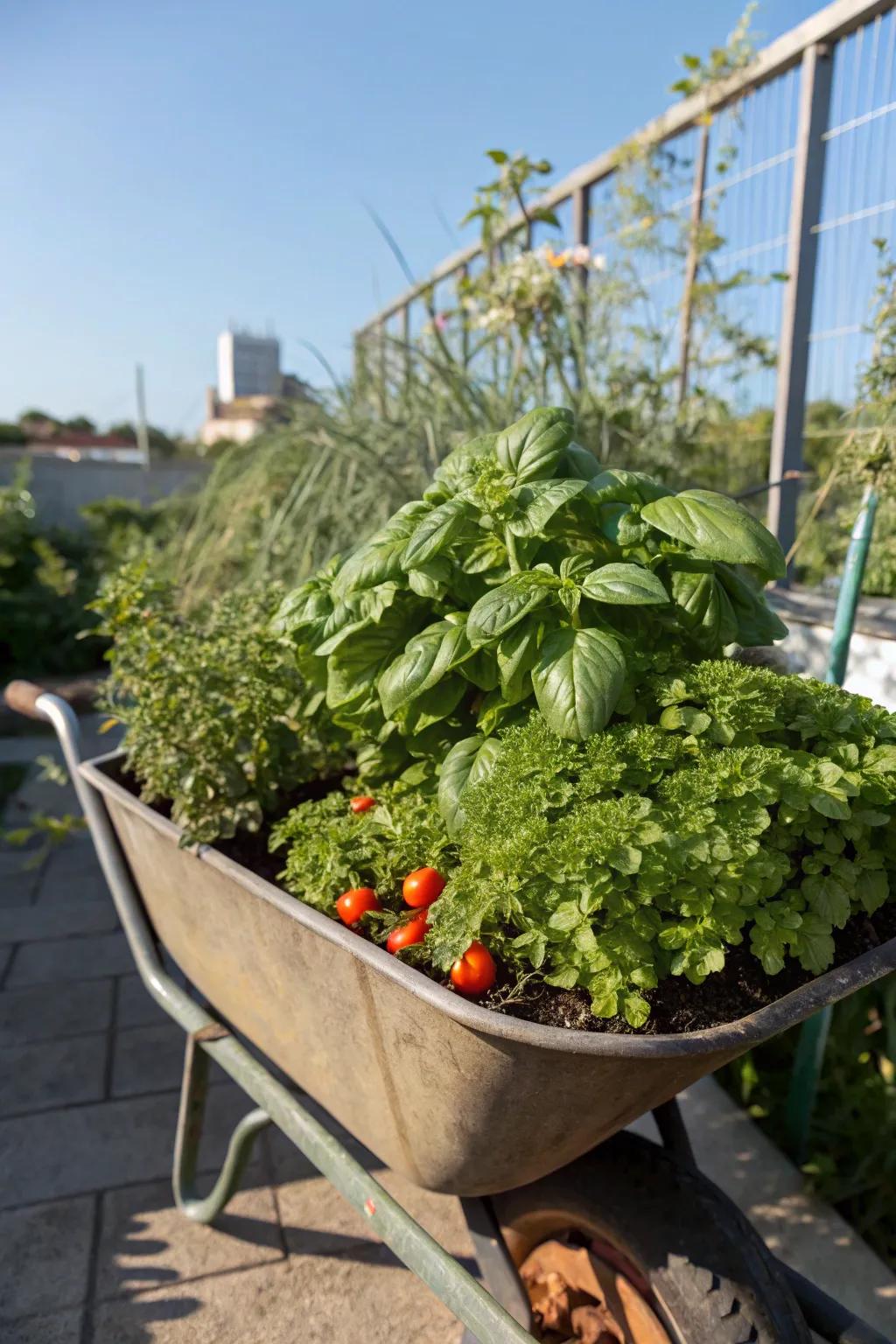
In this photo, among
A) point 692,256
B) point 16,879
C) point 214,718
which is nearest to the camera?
point 214,718

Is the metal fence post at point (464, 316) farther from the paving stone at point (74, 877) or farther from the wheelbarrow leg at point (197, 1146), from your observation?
the paving stone at point (74, 877)

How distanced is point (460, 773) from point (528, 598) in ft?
0.68

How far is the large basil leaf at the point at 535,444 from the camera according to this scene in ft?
3.78

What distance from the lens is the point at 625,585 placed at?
3.26 ft

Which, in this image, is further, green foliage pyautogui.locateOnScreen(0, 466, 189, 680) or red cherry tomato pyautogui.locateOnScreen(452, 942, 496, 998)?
green foliage pyautogui.locateOnScreen(0, 466, 189, 680)

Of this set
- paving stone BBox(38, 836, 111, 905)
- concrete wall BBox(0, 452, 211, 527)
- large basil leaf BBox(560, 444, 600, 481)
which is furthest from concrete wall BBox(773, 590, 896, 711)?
concrete wall BBox(0, 452, 211, 527)

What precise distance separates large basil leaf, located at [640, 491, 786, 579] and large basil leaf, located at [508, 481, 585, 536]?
86 millimetres

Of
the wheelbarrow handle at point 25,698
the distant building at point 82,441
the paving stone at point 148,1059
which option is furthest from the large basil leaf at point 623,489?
the distant building at point 82,441

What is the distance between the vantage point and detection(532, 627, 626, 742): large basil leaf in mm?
947

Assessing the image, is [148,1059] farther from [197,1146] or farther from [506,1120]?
[506,1120]

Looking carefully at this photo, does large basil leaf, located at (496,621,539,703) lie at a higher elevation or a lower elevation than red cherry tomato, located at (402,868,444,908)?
higher

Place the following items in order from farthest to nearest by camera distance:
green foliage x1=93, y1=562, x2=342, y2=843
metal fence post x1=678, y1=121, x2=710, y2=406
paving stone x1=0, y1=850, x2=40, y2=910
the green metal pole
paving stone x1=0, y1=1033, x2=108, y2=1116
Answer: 1. paving stone x1=0, y1=850, x2=40, y2=910
2. metal fence post x1=678, y1=121, x2=710, y2=406
3. paving stone x1=0, y1=1033, x2=108, y2=1116
4. the green metal pole
5. green foliage x1=93, y1=562, x2=342, y2=843

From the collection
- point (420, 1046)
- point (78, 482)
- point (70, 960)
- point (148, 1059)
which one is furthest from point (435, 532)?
point (78, 482)

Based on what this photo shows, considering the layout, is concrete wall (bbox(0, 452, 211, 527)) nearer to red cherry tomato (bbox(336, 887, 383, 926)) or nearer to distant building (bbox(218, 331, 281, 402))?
distant building (bbox(218, 331, 281, 402))
